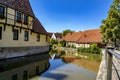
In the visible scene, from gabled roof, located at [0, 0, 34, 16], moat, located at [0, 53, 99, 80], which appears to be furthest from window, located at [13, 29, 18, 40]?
moat, located at [0, 53, 99, 80]

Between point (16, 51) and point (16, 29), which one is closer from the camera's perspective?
point (16, 51)

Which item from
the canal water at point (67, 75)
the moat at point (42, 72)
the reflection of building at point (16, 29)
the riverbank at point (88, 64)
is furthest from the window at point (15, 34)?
the canal water at point (67, 75)

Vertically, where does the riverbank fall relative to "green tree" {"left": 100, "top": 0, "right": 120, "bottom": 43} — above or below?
below

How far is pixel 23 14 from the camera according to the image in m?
21.1

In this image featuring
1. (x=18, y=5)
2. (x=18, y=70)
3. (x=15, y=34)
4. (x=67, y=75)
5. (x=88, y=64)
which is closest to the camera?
(x=67, y=75)

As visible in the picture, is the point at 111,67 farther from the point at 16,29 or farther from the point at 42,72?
the point at 16,29

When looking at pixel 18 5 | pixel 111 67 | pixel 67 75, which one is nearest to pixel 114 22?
pixel 18 5

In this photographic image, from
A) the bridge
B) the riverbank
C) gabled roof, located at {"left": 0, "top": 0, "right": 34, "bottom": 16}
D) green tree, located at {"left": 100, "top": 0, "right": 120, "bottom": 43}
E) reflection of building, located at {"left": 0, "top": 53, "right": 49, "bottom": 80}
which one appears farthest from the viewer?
green tree, located at {"left": 100, "top": 0, "right": 120, "bottom": 43}

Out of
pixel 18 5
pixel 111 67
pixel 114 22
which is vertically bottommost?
pixel 111 67

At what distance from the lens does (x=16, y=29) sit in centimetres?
2000

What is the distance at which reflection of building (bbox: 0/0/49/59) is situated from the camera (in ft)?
56.9

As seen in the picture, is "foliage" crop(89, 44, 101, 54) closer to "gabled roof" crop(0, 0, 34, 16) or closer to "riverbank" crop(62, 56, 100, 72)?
"riverbank" crop(62, 56, 100, 72)

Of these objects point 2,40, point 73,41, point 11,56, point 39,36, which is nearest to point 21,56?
point 11,56

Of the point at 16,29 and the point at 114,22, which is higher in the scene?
the point at 114,22
